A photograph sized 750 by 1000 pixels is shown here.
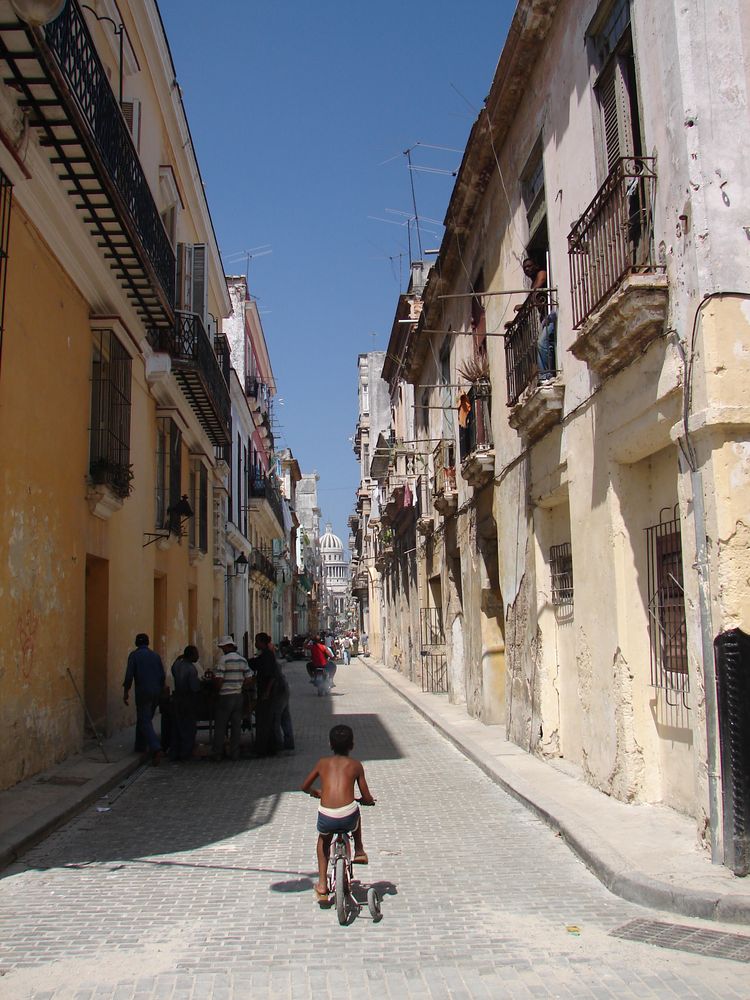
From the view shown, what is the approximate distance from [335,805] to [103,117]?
292 inches

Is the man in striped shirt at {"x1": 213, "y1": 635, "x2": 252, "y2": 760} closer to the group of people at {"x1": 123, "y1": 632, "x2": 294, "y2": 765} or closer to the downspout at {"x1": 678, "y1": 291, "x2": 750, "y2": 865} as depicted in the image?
the group of people at {"x1": 123, "y1": 632, "x2": 294, "y2": 765}

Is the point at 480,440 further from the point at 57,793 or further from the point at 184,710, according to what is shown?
the point at 57,793

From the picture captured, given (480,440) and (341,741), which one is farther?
(480,440)

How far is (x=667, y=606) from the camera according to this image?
301 inches

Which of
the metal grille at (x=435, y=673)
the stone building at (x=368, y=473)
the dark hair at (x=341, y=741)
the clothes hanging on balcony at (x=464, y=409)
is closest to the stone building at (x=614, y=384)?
the clothes hanging on balcony at (x=464, y=409)

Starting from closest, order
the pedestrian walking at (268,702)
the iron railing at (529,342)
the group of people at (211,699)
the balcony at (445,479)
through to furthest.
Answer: the iron railing at (529,342), the group of people at (211,699), the pedestrian walking at (268,702), the balcony at (445,479)

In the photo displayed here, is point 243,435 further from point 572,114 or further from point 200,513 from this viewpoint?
point 572,114

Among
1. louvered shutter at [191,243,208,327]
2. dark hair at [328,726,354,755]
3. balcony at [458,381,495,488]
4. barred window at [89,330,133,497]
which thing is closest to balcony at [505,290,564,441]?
balcony at [458,381,495,488]

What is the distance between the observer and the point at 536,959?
4793 millimetres

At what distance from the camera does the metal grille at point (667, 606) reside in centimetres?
740

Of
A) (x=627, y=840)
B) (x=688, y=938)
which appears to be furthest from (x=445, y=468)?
(x=688, y=938)

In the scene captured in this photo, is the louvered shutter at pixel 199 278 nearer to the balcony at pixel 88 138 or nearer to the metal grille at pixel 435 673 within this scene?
the balcony at pixel 88 138

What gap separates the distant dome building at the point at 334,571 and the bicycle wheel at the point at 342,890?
142 meters

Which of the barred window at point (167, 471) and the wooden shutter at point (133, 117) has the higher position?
the wooden shutter at point (133, 117)
